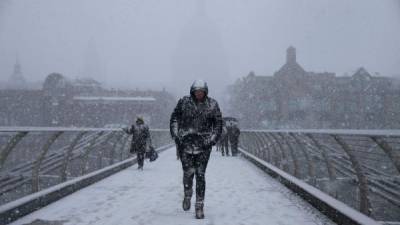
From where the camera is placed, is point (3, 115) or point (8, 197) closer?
point (8, 197)

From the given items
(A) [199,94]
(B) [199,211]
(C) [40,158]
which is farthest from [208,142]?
(C) [40,158]

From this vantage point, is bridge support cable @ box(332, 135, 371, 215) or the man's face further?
the man's face

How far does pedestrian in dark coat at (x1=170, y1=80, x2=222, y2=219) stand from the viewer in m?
5.66

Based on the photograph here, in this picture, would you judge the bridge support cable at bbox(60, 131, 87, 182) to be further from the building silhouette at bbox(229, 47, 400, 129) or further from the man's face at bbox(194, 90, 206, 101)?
the building silhouette at bbox(229, 47, 400, 129)

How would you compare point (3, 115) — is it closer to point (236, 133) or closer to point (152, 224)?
point (236, 133)

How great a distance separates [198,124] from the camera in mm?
5688

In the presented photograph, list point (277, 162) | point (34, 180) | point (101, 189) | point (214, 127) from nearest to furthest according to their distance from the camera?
1. point (214, 127)
2. point (34, 180)
3. point (101, 189)
4. point (277, 162)

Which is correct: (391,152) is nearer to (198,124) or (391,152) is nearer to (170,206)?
(198,124)

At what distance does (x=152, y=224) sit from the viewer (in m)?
5.30

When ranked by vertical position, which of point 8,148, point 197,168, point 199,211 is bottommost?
point 199,211

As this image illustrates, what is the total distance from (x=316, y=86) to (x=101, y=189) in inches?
2558

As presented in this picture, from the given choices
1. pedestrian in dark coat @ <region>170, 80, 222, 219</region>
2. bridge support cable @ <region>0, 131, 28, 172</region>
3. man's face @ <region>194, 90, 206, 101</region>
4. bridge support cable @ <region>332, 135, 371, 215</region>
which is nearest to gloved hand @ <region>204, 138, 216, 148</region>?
pedestrian in dark coat @ <region>170, 80, 222, 219</region>

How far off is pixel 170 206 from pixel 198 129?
5.11 feet

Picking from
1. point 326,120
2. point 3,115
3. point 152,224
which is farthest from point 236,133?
point 3,115
